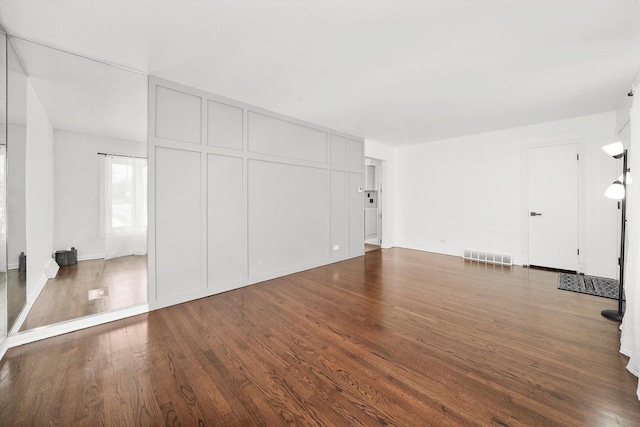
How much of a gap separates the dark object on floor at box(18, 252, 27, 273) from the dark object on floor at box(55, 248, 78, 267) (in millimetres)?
1662

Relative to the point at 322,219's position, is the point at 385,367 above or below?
below

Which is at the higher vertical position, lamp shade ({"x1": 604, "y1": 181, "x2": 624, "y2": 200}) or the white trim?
lamp shade ({"x1": 604, "y1": 181, "x2": 624, "y2": 200})

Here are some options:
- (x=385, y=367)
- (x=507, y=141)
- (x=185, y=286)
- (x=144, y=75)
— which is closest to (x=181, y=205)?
(x=185, y=286)

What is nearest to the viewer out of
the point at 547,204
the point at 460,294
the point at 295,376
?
the point at 295,376

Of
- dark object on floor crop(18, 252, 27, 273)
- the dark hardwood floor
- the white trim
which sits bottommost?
the dark hardwood floor

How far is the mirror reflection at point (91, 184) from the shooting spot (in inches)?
111

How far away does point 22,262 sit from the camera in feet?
8.52

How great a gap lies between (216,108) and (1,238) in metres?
2.51

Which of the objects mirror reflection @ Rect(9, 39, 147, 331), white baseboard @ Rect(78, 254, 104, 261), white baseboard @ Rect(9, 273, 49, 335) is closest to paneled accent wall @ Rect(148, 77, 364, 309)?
mirror reflection @ Rect(9, 39, 147, 331)

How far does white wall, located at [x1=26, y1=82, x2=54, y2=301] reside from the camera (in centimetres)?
287

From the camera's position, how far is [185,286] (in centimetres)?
327

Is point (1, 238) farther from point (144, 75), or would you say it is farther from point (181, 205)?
point (144, 75)

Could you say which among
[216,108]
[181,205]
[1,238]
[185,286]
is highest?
[216,108]

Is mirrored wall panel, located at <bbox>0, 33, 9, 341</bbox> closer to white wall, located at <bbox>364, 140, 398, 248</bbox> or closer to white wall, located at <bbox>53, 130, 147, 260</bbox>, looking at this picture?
white wall, located at <bbox>53, 130, 147, 260</bbox>
